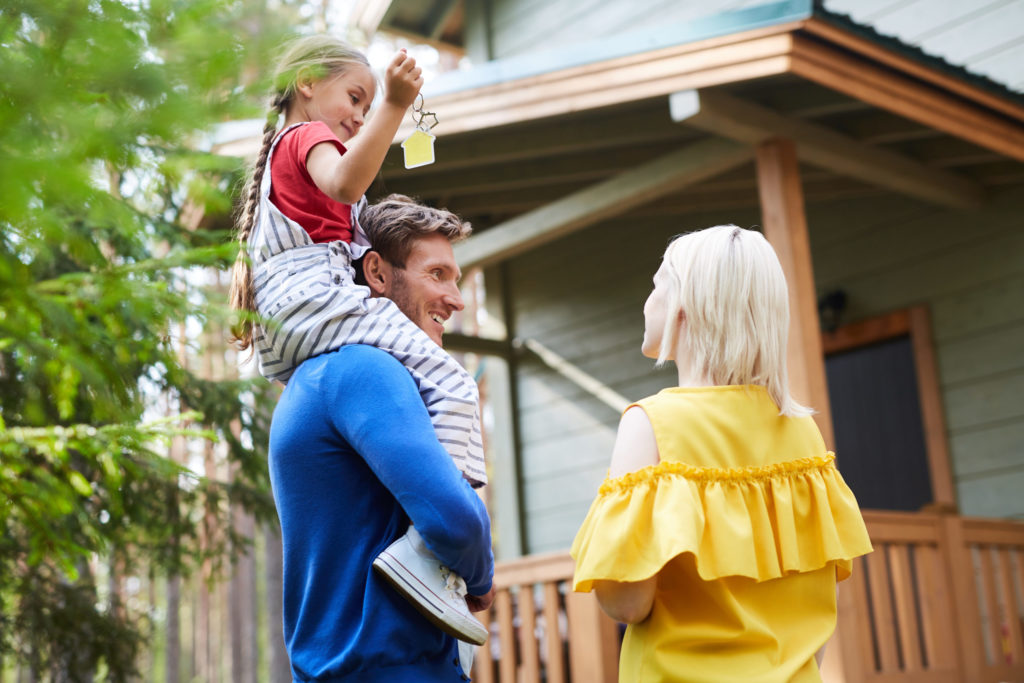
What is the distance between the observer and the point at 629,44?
467cm

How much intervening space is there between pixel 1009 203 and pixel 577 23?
A: 3.65m

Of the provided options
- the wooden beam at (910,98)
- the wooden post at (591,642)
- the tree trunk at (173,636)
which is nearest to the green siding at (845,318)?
the wooden beam at (910,98)

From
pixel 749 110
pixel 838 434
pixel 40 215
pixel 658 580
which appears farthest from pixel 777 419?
pixel 838 434

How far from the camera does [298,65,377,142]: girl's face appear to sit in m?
1.83

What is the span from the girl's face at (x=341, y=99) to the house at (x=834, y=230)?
271cm

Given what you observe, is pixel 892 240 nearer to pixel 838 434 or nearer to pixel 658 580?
pixel 838 434

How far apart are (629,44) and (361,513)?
3617 mm

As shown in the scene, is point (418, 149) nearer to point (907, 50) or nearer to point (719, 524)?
point (719, 524)

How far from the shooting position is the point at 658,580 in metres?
1.69

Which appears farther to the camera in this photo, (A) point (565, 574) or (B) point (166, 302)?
(A) point (565, 574)

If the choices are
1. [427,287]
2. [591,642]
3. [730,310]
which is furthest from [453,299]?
[591,642]

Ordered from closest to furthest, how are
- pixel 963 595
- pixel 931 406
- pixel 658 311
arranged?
1. pixel 658 311
2. pixel 963 595
3. pixel 931 406

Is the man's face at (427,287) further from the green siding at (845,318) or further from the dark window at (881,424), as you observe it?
the dark window at (881,424)

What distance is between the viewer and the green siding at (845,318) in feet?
18.4
